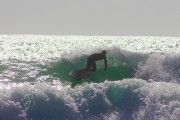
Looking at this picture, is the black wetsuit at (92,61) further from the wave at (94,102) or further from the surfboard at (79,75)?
the wave at (94,102)

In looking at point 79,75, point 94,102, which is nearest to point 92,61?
point 79,75

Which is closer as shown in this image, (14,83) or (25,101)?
(25,101)

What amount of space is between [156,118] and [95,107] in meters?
2.08

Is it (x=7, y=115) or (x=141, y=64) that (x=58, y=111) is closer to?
(x=7, y=115)

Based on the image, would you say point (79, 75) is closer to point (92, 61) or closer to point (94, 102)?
point (92, 61)

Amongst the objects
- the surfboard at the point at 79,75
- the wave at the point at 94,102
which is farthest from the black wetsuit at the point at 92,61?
the wave at the point at 94,102

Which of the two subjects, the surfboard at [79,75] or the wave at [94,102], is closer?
the wave at [94,102]

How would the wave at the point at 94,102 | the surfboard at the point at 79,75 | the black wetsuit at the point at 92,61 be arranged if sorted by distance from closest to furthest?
the wave at the point at 94,102, the surfboard at the point at 79,75, the black wetsuit at the point at 92,61

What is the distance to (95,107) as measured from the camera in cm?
1883

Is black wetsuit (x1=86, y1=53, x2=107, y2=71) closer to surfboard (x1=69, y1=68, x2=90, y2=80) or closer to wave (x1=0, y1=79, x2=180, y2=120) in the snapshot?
surfboard (x1=69, y1=68, x2=90, y2=80)

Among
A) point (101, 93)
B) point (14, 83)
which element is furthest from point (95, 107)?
point (14, 83)

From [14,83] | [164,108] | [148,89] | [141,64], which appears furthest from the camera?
[141,64]

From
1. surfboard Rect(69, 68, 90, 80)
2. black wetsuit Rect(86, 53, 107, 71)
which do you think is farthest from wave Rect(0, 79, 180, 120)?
black wetsuit Rect(86, 53, 107, 71)

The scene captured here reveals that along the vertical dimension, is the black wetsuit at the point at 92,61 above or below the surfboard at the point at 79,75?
above
